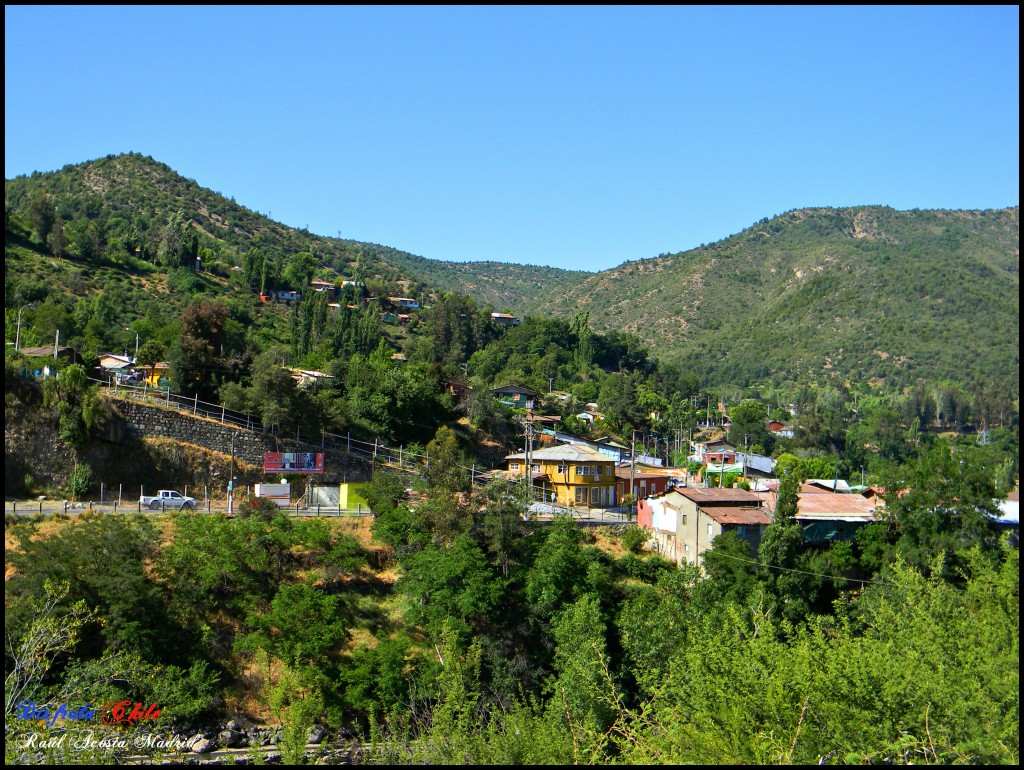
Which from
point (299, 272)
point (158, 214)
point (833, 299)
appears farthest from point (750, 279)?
point (158, 214)

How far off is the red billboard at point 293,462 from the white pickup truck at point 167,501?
267 cm

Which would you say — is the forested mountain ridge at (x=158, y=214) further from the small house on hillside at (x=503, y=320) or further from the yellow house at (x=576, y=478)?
the yellow house at (x=576, y=478)

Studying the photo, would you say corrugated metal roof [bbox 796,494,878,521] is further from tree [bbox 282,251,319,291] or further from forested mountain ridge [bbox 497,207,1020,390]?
forested mountain ridge [bbox 497,207,1020,390]

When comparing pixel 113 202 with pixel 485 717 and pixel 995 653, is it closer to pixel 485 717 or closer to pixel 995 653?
pixel 485 717

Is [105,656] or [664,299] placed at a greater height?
[664,299]

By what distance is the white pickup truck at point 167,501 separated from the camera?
984 inches

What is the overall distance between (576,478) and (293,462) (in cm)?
938

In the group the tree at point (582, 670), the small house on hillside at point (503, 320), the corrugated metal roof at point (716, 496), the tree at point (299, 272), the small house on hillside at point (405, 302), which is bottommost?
the tree at point (582, 670)

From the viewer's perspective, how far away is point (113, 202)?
75.4 metres

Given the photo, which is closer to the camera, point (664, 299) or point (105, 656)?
point (105, 656)

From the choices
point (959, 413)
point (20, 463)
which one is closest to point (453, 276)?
point (959, 413)

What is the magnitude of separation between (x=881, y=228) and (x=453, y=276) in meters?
67.6

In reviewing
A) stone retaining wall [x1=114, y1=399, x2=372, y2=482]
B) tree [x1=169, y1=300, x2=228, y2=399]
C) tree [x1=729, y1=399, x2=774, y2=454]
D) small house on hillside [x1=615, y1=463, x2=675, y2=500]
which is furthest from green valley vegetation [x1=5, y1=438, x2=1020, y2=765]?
tree [x1=729, y1=399, x2=774, y2=454]

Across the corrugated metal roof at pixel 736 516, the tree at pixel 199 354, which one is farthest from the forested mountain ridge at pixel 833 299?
the tree at pixel 199 354
